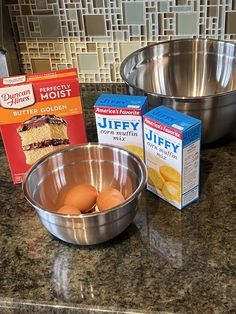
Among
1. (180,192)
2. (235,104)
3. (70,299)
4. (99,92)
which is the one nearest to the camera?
(70,299)

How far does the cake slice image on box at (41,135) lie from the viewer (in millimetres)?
1017

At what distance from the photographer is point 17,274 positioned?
860 millimetres

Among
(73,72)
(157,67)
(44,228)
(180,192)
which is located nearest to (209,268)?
(180,192)

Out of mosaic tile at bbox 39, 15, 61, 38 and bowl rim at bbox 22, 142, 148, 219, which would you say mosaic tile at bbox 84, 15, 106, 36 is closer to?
mosaic tile at bbox 39, 15, 61, 38

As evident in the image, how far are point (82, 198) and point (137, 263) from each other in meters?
0.17

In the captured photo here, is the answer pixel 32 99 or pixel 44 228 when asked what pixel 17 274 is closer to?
pixel 44 228

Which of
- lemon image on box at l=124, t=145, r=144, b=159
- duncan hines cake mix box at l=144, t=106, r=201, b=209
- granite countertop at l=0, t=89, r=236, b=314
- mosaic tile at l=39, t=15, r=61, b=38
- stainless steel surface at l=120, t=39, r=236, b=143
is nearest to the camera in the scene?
granite countertop at l=0, t=89, r=236, b=314

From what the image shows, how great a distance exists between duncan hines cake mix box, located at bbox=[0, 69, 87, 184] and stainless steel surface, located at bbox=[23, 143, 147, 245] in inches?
2.2

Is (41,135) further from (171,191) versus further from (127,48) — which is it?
(127,48)

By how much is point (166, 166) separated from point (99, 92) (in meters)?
0.51

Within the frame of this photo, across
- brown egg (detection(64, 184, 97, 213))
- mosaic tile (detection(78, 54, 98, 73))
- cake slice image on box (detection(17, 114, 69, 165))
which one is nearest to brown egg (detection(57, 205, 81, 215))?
brown egg (detection(64, 184, 97, 213))

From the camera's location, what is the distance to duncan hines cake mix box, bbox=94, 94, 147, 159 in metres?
0.96

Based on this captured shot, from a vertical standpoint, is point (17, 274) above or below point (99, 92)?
below

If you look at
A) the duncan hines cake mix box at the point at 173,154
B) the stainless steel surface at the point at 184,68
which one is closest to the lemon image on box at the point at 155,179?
the duncan hines cake mix box at the point at 173,154
